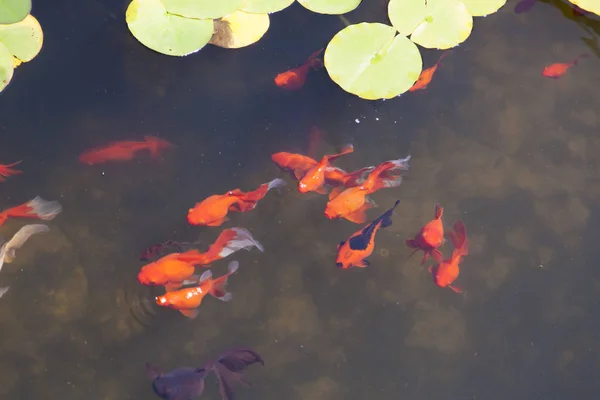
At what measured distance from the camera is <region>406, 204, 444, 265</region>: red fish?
250 centimetres

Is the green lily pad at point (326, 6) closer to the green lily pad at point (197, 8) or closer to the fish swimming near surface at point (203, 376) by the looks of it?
the green lily pad at point (197, 8)

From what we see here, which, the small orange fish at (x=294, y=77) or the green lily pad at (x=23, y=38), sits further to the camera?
the small orange fish at (x=294, y=77)

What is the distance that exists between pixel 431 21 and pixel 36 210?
6.21 feet

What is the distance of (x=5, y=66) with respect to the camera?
2.46 meters

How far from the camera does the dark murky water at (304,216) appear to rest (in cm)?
237

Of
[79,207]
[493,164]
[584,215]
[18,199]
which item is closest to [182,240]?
[79,207]

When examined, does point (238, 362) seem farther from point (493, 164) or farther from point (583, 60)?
point (583, 60)

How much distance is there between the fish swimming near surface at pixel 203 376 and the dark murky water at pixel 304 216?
1.8 inches

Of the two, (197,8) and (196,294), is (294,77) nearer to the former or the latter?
(197,8)

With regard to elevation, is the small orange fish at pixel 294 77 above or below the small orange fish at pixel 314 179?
above

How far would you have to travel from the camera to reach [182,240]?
8.15 ft

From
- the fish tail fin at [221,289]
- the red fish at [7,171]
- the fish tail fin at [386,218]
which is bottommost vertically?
the fish tail fin at [221,289]

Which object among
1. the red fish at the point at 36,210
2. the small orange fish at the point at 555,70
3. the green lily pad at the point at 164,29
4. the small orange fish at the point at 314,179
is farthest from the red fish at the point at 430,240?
the red fish at the point at 36,210

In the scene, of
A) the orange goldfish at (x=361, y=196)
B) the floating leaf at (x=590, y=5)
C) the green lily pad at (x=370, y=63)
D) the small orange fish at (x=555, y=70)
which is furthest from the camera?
the small orange fish at (x=555, y=70)
